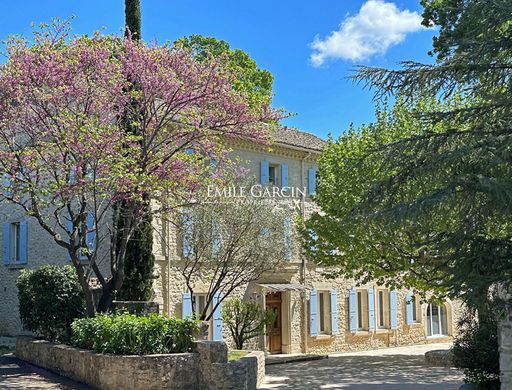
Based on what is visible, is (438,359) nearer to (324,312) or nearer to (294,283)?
(294,283)

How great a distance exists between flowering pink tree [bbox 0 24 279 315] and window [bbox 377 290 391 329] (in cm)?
1306

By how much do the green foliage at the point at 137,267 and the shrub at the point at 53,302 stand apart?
119 centimetres

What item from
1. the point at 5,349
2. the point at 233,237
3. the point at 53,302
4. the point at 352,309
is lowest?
the point at 5,349

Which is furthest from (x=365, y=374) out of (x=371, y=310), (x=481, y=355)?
(x=371, y=310)

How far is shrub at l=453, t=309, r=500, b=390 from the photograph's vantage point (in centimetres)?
1063

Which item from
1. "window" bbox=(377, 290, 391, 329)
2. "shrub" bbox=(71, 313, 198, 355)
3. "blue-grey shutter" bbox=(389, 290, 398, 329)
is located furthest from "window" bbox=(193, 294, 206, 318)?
"blue-grey shutter" bbox=(389, 290, 398, 329)

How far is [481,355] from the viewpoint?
10688 millimetres

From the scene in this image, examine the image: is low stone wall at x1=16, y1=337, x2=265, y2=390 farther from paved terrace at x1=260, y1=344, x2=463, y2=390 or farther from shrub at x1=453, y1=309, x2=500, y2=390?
shrub at x1=453, y1=309, x2=500, y2=390

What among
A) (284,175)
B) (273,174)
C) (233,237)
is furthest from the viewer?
(273,174)

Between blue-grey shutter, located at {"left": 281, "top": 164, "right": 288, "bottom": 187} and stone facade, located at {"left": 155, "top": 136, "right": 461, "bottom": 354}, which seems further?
blue-grey shutter, located at {"left": 281, "top": 164, "right": 288, "bottom": 187}

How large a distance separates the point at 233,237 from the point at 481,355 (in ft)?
26.8

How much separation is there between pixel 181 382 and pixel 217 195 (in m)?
6.27

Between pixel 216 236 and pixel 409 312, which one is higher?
pixel 216 236

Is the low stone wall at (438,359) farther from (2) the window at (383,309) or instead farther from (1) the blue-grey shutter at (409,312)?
(1) the blue-grey shutter at (409,312)
